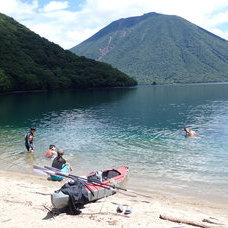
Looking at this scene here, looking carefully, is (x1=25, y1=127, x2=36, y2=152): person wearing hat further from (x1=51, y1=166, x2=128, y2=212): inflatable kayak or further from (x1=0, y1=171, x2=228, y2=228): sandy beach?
(x1=51, y1=166, x2=128, y2=212): inflatable kayak

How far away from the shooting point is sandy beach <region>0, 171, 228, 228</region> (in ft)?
44.3

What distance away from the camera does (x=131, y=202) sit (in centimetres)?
1678

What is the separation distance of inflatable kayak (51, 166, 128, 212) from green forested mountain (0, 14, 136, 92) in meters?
113

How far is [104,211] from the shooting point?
49.6 feet

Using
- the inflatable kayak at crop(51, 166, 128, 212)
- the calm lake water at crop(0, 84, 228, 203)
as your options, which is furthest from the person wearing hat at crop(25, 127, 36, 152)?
the inflatable kayak at crop(51, 166, 128, 212)

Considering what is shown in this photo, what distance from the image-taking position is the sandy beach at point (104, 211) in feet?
44.3

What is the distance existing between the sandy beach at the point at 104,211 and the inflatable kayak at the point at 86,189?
43 centimetres

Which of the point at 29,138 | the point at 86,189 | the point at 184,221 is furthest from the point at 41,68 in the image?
the point at 184,221

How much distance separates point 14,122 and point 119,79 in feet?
455

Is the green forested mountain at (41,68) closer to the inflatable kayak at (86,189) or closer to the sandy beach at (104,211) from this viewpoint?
the inflatable kayak at (86,189)

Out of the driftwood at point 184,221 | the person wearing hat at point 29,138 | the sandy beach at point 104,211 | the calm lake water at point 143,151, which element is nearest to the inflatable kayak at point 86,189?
the sandy beach at point 104,211

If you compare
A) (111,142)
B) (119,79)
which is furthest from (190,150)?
(119,79)

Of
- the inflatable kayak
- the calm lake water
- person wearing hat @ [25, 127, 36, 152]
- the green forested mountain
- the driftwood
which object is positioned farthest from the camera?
the green forested mountain

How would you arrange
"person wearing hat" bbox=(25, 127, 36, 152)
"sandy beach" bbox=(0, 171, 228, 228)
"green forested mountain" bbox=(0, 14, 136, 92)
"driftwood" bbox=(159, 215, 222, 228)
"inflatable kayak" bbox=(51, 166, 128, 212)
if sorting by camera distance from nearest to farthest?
1. "driftwood" bbox=(159, 215, 222, 228)
2. "sandy beach" bbox=(0, 171, 228, 228)
3. "inflatable kayak" bbox=(51, 166, 128, 212)
4. "person wearing hat" bbox=(25, 127, 36, 152)
5. "green forested mountain" bbox=(0, 14, 136, 92)
